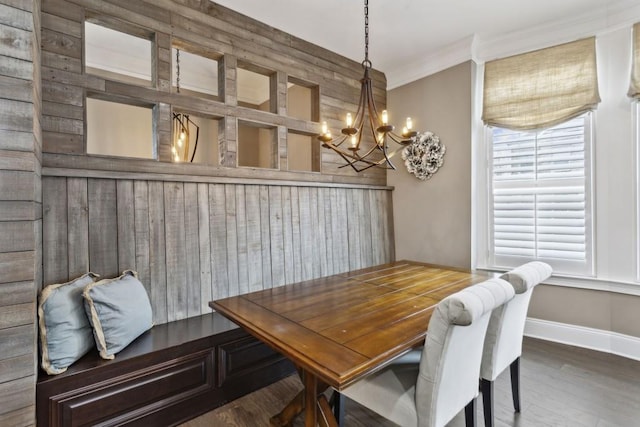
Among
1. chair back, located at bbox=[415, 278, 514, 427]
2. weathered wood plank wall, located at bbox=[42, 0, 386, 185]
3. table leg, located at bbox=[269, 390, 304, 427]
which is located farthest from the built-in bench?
chair back, located at bbox=[415, 278, 514, 427]

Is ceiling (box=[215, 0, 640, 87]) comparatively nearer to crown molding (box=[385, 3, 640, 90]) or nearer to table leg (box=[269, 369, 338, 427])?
crown molding (box=[385, 3, 640, 90])

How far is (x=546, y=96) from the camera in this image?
9.36ft

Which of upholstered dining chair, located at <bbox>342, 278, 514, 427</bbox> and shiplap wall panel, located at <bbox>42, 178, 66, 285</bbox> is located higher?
shiplap wall panel, located at <bbox>42, 178, 66, 285</bbox>

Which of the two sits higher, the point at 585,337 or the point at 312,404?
the point at 312,404

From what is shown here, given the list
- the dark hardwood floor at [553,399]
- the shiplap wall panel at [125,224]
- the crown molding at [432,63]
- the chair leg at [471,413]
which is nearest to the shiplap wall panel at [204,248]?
the shiplap wall panel at [125,224]

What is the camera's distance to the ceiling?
8.41 feet

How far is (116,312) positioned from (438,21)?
3.32 m

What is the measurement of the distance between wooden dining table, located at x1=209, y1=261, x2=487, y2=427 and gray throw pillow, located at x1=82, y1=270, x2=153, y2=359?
0.50 meters

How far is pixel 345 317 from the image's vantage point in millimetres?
1517

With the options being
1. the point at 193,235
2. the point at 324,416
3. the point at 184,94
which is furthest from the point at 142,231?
the point at 324,416

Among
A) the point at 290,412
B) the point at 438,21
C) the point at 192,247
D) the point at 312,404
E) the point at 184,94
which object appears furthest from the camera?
the point at 438,21

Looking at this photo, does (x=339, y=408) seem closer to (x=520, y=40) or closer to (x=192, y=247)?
(x=192, y=247)

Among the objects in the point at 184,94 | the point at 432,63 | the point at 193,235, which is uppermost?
the point at 432,63

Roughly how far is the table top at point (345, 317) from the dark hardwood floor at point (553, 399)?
75 centimetres
